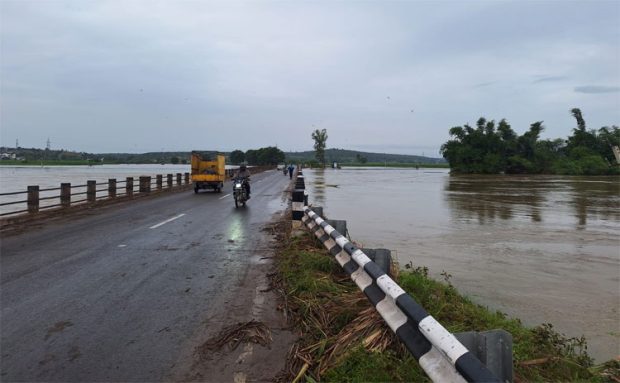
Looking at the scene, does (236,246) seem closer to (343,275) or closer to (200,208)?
(343,275)

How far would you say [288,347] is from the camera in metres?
4.24

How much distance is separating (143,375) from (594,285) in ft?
25.3

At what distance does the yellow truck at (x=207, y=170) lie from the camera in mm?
27352

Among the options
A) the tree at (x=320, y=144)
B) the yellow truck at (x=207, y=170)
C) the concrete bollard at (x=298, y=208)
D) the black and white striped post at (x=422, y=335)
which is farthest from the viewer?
the tree at (x=320, y=144)

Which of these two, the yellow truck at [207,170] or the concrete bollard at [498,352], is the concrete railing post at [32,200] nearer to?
the yellow truck at [207,170]

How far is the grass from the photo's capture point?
350 cm

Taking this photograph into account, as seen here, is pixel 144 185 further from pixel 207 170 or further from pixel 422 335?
pixel 422 335

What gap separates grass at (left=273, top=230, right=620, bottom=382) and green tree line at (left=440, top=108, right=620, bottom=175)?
84.0 m

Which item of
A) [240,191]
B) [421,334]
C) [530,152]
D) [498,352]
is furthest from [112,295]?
[530,152]

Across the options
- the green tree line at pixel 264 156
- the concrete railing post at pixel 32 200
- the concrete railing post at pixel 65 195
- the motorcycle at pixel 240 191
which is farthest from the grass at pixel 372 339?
the green tree line at pixel 264 156

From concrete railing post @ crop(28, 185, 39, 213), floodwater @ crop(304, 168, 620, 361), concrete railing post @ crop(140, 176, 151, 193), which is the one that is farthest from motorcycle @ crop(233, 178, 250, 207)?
concrete railing post @ crop(140, 176, 151, 193)

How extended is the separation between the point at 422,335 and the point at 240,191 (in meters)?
15.4

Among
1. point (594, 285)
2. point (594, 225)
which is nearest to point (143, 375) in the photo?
point (594, 285)

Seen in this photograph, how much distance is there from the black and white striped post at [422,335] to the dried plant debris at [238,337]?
1.17 meters
